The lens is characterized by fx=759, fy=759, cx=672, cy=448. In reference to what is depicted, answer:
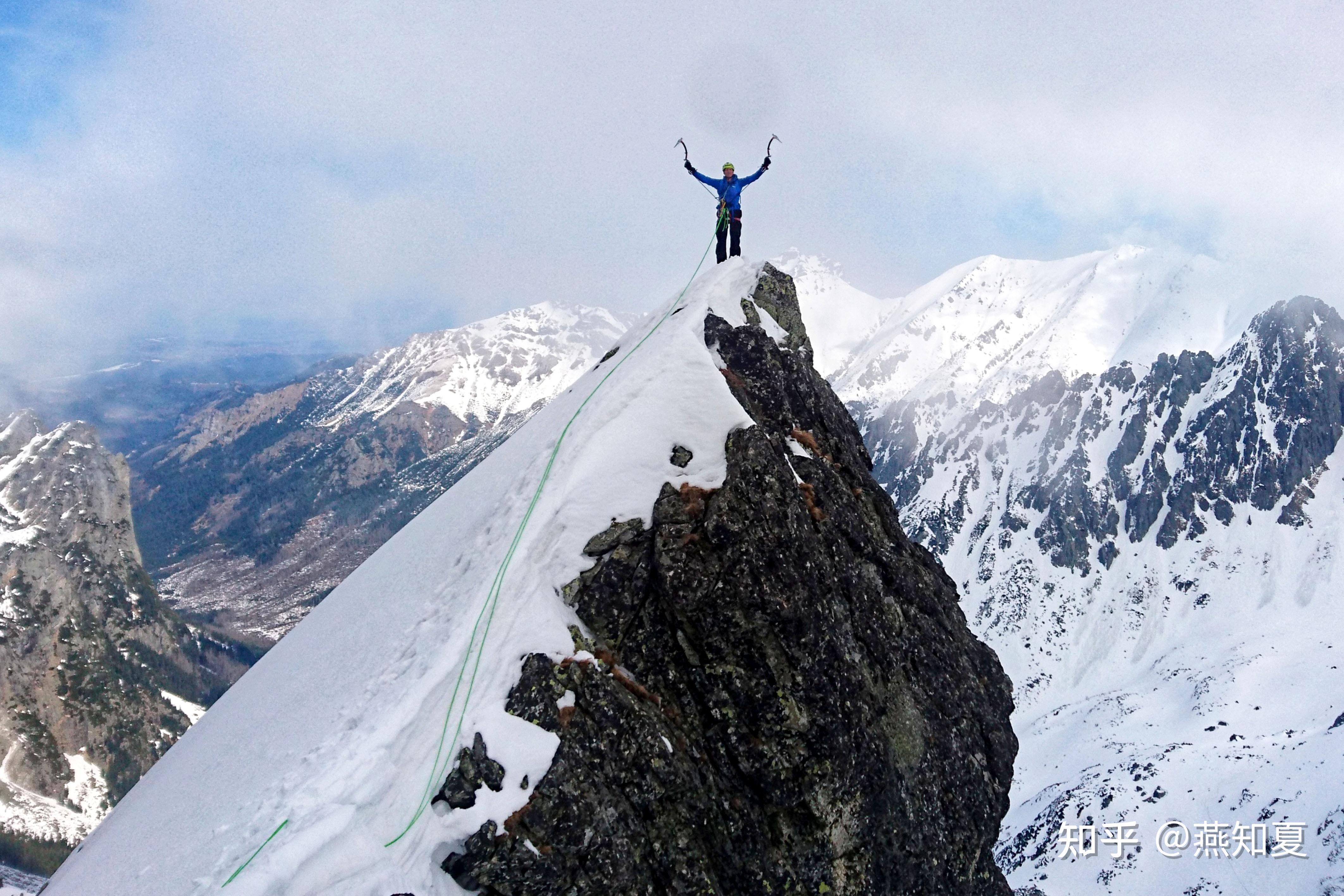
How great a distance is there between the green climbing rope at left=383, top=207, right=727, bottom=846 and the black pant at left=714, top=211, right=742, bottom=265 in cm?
1054

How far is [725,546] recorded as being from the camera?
18.7 meters

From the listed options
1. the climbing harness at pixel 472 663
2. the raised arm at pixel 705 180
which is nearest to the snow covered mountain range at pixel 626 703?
the climbing harness at pixel 472 663

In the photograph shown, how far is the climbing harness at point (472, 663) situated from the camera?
14.1m

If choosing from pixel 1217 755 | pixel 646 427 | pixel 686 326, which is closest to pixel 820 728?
pixel 646 427

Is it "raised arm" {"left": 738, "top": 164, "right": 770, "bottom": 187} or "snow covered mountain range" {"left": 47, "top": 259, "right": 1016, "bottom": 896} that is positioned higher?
"raised arm" {"left": 738, "top": 164, "right": 770, "bottom": 187}

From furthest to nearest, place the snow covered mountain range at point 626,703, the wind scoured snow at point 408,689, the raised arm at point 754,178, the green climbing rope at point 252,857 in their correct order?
the raised arm at point 754,178, the snow covered mountain range at point 626,703, the wind scoured snow at point 408,689, the green climbing rope at point 252,857

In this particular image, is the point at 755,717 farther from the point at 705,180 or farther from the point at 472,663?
the point at 705,180

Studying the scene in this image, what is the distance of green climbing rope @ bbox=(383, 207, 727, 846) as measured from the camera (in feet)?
46.8

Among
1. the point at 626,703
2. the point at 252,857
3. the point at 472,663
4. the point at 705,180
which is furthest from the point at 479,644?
the point at 705,180

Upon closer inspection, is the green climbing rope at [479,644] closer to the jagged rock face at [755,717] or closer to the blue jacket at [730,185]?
the jagged rock face at [755,717]

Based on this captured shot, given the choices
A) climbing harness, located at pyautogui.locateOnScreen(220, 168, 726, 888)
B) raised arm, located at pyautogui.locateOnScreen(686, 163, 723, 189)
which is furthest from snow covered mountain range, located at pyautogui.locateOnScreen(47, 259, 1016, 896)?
raised arm, located at pyautogui.locateOnScreen(686, 163, 723, 189)

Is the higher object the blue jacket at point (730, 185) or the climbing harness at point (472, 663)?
the blue jacket at point (730, 185)

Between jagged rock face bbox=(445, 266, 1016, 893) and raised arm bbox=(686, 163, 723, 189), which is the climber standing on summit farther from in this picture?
jagged rock face bbox=(445, 266, 1016, 893)

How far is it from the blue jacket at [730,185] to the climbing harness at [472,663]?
11210 mm
